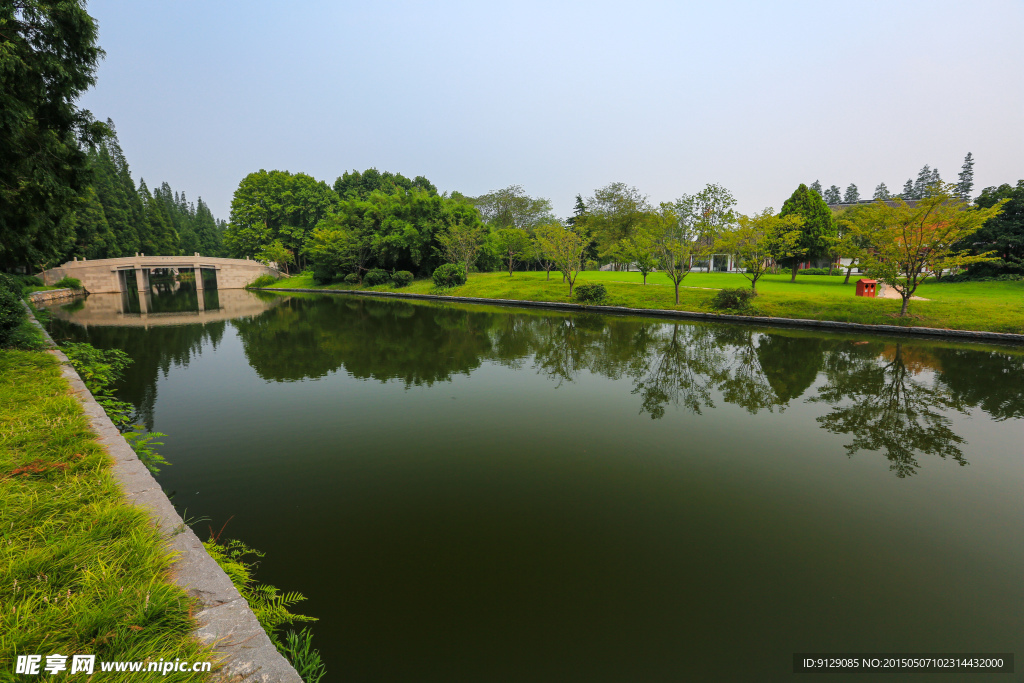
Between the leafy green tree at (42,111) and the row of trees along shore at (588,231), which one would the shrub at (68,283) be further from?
the leafy green tree at (42,111)

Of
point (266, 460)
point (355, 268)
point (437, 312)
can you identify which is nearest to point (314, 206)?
point (355, 268)

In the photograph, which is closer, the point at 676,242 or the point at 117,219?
the point at 676,242

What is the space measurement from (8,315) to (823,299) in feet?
104

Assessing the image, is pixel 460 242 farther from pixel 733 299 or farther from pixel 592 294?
pixel 733 299

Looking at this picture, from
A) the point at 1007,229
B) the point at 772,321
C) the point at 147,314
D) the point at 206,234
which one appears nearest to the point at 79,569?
the point at 772,321

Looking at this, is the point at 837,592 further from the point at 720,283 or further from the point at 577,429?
the point at 720,283

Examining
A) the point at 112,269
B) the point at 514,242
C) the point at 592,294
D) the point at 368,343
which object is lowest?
the point at 368,343

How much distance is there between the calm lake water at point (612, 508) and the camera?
3.49m

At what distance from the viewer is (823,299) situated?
23.5m

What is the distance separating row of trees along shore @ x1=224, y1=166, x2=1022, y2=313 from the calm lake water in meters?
10.2

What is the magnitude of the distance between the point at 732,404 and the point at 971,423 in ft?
14.0

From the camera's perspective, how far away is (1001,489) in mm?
5930

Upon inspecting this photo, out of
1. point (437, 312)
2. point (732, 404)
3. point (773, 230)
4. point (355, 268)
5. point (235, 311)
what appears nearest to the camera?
point (732, 404)

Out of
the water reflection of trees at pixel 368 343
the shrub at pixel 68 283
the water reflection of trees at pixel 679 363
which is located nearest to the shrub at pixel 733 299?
the water reflection of trees at pixel 679 363
